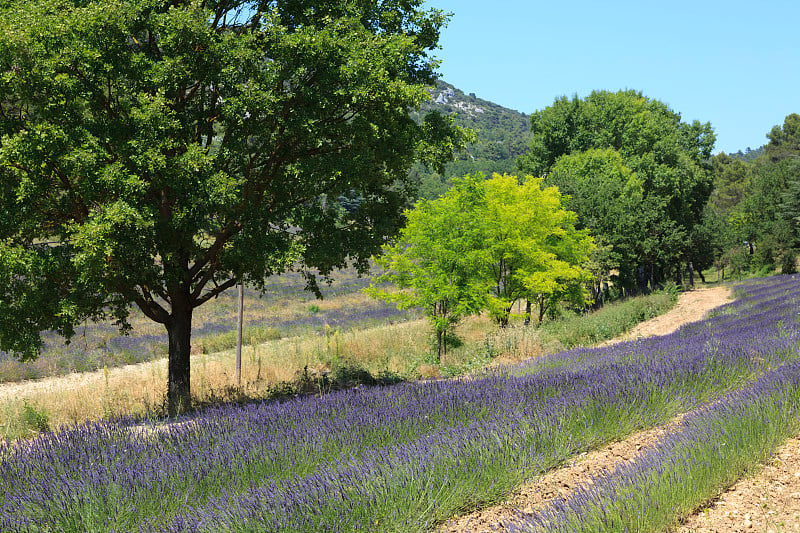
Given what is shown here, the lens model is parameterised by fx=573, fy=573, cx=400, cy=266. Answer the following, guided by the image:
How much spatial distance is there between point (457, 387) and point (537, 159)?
138 ft

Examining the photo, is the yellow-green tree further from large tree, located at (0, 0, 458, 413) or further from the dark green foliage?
the dark green foliage

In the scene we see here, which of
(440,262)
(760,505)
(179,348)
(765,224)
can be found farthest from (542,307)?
(765,224)

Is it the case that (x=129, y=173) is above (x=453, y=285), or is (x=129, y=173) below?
above

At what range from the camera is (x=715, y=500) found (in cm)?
446

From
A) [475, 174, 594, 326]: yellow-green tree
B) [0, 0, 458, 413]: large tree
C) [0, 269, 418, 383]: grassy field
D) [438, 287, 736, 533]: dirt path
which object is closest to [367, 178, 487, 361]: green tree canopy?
[475, 174, 594, 326]: yellow-green tree

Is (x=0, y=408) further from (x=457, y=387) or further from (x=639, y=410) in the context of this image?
(x=639, y=410)

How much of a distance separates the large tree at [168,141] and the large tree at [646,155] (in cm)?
2998

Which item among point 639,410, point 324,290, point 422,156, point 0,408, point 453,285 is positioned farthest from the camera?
point 324,290

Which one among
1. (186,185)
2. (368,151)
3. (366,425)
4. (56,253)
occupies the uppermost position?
(368,151)

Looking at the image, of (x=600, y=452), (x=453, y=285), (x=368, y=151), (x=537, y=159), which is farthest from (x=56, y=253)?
(x=537, y=159)

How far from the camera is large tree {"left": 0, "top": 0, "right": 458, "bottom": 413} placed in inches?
307

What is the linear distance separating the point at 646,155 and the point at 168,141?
40.2 m

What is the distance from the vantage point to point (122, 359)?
21.9 meters

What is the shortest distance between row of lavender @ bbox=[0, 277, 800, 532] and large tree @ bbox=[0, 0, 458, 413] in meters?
2.64
